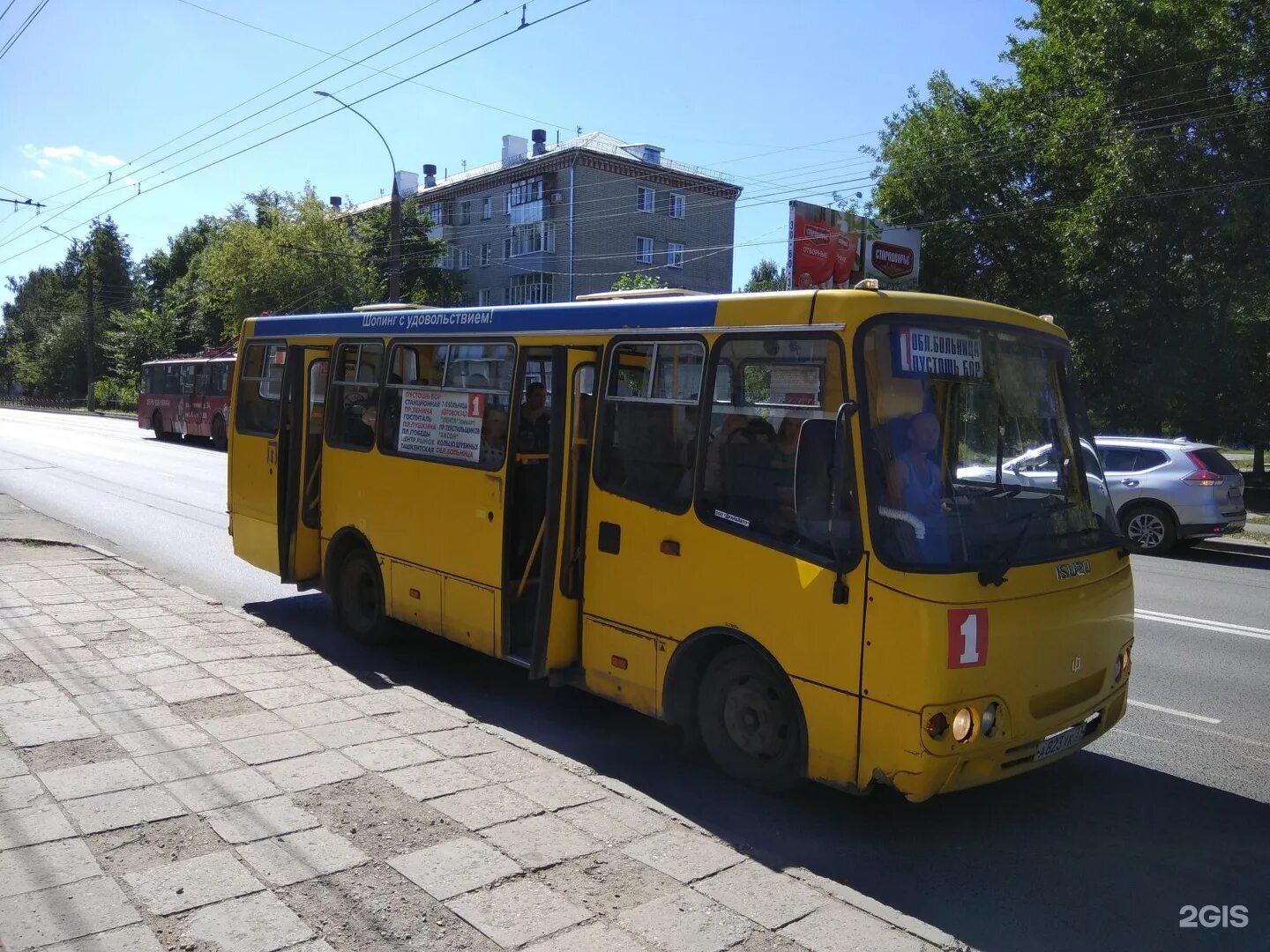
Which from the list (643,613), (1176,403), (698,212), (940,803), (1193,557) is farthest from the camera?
(698,212)

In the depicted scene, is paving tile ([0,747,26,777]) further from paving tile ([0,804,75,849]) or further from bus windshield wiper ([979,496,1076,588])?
bus windshield wiper ([979,496,1076,588])

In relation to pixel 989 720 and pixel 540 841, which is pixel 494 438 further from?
pixel 989 720

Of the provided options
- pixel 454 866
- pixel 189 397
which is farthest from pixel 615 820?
pixel 189 397

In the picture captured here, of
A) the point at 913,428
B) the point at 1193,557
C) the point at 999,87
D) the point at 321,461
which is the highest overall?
the point at 999,87

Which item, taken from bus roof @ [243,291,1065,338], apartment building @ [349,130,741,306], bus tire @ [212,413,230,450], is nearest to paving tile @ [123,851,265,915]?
bus roof @ [243,291,1065,338]

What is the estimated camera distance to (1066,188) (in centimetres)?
2673

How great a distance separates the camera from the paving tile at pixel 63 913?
11.5ft

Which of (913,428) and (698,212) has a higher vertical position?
(698,212)

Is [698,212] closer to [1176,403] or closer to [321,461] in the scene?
[1176,403]

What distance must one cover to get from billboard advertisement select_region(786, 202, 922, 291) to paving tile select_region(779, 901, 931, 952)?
2227 centimetres

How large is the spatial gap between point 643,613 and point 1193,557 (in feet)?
41.0

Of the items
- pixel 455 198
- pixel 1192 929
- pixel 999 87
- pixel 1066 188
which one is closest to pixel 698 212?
pixel 455 198

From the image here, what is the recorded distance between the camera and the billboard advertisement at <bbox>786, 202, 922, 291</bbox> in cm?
2534

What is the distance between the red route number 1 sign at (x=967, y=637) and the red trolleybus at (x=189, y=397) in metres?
29.8
